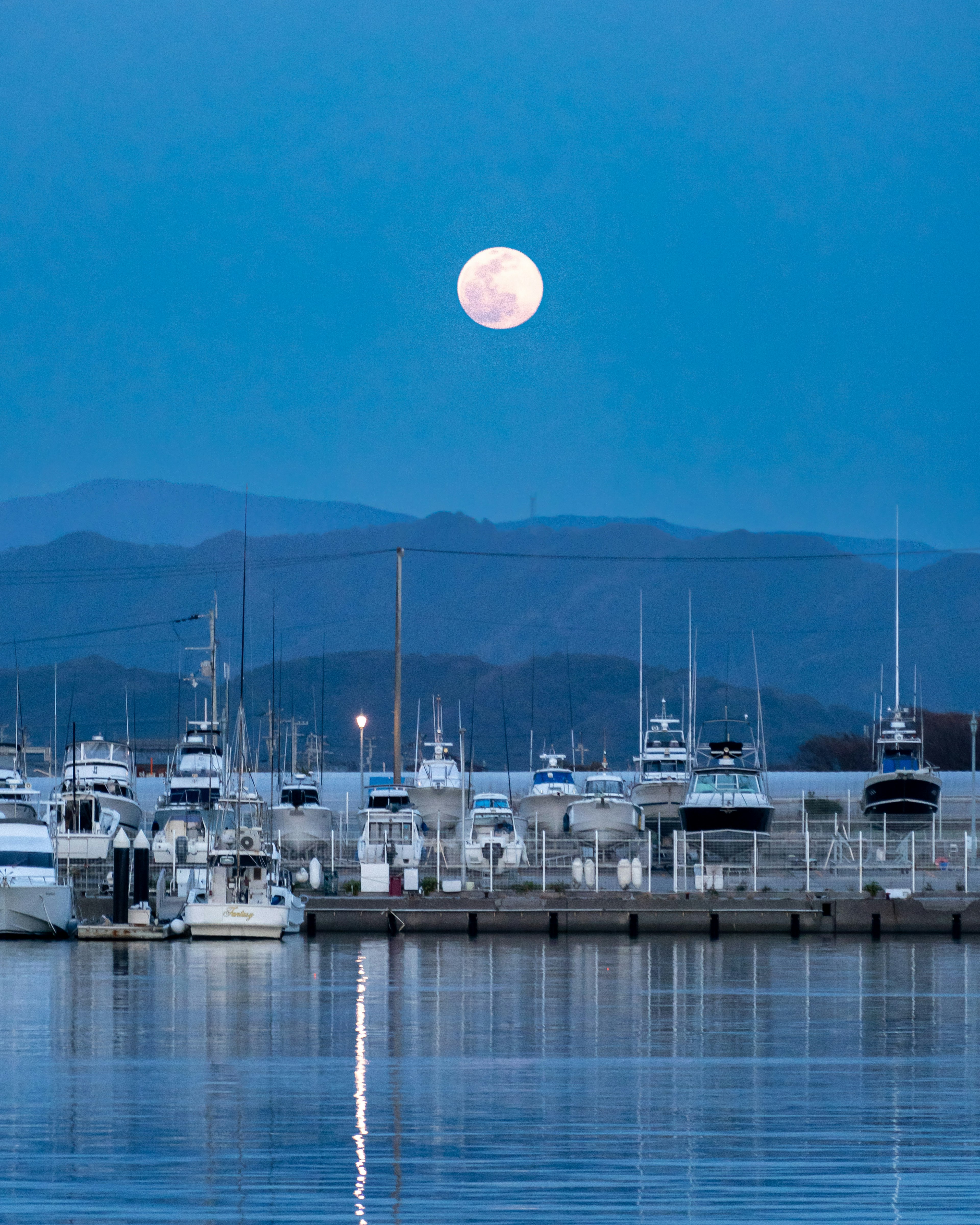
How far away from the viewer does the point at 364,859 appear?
2058 inches

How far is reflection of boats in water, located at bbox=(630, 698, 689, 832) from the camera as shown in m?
65.2

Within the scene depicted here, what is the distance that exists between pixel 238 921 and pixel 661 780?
2670cm

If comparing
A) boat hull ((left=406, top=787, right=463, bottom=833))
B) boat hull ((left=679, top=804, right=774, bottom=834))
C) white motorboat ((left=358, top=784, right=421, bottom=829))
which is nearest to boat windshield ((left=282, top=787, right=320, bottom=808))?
white motorboat ((left=358, top=784, right=421, bottom=829))

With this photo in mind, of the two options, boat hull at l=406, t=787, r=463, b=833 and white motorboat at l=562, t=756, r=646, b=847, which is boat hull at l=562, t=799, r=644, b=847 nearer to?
white motorboat at l=562, t=756, r=646, b=847

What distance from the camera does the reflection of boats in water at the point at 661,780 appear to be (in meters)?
65.2

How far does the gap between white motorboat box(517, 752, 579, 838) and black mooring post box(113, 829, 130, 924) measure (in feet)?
66.5

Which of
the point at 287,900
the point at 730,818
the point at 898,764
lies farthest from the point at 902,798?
the point at 287,900

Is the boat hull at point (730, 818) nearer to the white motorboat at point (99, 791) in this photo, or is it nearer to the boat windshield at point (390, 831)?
the boat windshield at point (390, 831)

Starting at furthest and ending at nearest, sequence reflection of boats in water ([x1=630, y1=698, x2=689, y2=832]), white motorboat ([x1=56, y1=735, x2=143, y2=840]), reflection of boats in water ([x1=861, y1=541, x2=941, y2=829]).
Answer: reflection of boats in water ([x1=630, y1=698, x2=689, y2=832]) < reflection of boats in water ([x1=861, y1=541, x2=941, y2=829]) < white motorboat ([x1=56, y1=735, x2=143, y2=840])

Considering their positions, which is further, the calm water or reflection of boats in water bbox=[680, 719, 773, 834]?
reflection of boats in water bbox=[680, 719, 773, 834]

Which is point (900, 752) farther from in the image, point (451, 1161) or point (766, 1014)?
point (451, 1161)

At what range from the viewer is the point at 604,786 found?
2420 inches

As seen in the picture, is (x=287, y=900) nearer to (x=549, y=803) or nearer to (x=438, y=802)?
(x=438, y=802)

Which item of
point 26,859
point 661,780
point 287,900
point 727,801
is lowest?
point 287,900
